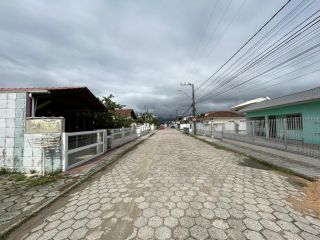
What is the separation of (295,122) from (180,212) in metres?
9.41

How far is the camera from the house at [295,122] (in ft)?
32.3

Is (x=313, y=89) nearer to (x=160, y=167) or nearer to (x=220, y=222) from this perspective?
(x=160, y=167)

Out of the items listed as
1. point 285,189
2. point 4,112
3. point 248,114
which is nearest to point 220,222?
point 285,189

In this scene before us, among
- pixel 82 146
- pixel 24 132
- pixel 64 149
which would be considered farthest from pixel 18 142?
pixel 82 146

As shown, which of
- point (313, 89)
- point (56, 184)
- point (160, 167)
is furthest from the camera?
point (313, 89)

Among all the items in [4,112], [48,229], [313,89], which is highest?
[313,89]

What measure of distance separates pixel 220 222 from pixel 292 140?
9.63 m

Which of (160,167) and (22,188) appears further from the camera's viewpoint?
(160,167)

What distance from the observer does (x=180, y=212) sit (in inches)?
143

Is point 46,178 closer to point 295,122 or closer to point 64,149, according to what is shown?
point 64,149

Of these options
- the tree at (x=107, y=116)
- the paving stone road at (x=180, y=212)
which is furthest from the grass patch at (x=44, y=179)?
the tree at (x=107, y=116)

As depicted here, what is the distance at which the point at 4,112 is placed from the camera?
6.79 meters

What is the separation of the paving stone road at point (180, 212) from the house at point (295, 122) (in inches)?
217

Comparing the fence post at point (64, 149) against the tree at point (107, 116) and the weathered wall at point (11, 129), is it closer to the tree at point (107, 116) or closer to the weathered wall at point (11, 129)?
the weathered wall at point (11, 129)
